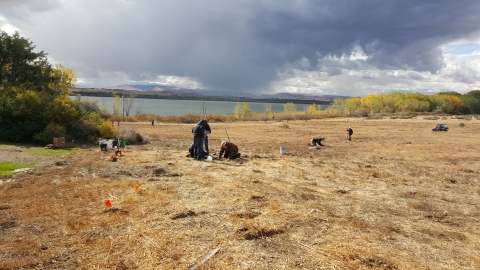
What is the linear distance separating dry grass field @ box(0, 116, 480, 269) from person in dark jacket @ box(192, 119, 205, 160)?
3.28ft

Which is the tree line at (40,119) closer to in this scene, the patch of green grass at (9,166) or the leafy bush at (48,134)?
the leafy bush at (48,134)

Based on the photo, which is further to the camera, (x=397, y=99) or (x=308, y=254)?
(x=397, y=99)

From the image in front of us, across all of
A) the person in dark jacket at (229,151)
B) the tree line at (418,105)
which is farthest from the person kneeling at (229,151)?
the tree line at (418,105)

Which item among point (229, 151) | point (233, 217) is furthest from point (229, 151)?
point (233, 217)

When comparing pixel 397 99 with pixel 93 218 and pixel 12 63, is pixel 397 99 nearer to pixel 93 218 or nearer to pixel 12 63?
pixel 12 63

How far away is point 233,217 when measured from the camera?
618cm

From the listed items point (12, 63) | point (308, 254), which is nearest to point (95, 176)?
point (308, 254)

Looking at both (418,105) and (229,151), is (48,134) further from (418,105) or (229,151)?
(418,105)

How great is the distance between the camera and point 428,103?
7862 cm

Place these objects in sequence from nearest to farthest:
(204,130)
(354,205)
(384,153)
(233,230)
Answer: (233,230)
(354,205)
(204,130)
(384,153)

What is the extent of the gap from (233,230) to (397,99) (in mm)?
92695

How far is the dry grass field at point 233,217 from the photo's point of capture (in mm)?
4547

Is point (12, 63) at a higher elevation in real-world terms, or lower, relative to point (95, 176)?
higher

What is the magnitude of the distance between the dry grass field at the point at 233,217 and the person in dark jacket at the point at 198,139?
1.00 m
